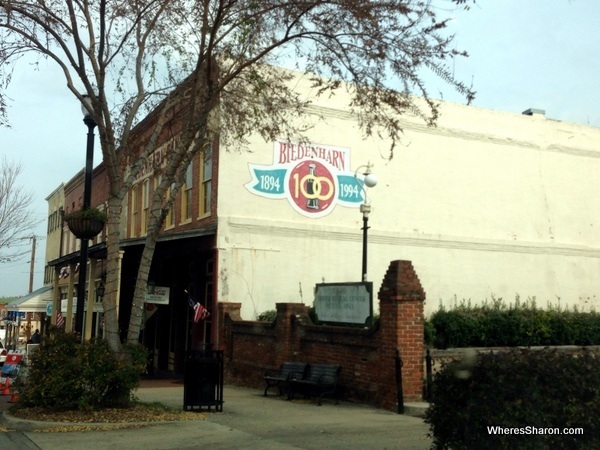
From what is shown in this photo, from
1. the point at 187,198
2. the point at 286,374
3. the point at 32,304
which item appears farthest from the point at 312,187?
the point at 32,304

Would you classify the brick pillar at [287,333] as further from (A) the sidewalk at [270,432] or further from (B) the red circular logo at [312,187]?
(B) the red circular logo at [312,187]

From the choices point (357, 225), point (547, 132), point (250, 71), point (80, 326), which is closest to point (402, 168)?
point (357, 225)

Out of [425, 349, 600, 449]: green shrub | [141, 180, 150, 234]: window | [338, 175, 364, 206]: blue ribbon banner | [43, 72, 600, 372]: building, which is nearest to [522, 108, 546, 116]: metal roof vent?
[43, 72, 600, 372]: building

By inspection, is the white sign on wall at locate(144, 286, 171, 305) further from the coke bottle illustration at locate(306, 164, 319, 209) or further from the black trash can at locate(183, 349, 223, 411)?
the black trash can at locate(183, 349, 223, 411)

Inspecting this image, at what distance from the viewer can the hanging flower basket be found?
14.3m

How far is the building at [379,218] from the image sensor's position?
20.8 metres

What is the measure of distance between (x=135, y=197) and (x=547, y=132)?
16.3 metres

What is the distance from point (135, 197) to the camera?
2875cm

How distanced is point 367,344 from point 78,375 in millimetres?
5679

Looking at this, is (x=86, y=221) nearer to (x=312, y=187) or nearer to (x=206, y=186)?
(x=206, y=186)

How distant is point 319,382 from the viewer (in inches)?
579

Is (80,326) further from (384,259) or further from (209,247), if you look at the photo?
(384,259)

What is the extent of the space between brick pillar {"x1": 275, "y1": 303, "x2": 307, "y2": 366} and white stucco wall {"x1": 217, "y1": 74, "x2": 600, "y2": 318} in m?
3.12

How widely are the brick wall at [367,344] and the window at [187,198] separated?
5.63m
